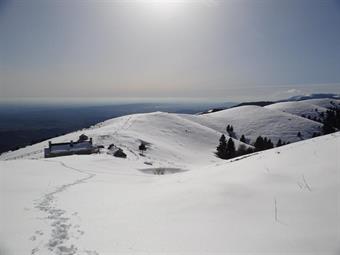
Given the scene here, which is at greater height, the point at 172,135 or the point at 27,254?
the point at 27,254

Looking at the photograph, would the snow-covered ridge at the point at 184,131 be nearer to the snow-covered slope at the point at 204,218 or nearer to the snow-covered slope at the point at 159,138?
the snow-covered slope at the point at 159,138

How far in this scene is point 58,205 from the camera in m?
8.20

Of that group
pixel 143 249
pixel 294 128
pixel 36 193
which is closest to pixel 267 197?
pixel 143 249

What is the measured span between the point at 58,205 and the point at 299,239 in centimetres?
733

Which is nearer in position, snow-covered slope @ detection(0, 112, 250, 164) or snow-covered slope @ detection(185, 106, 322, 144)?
snow-covered slope @ detection(0, 112, 250, 164)

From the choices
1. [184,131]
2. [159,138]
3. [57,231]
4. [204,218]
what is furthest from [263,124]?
[57,231]

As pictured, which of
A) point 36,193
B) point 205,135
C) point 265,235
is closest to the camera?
point 265,235

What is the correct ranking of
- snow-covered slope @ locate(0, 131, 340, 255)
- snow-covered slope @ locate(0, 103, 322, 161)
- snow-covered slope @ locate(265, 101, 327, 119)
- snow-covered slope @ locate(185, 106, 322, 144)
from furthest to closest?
snow-covered slope @ locate(265, 101, 327, 119)
snow-covered slope @ locate(185, 106, 322, 144)
snow-covered slope @ locate(0, 103, 322, 161)
snow-covered slope @ locate(0, 131, 340, 255)

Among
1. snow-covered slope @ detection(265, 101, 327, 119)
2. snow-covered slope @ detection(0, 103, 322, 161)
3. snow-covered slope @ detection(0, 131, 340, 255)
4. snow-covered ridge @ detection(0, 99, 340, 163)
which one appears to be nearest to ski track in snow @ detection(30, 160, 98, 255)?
snow-covered slope @ detection(0, 131, 340, 255)

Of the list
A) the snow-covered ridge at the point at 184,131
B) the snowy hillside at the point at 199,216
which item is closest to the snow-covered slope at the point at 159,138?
the snow-covered ridge at the point at 184,131

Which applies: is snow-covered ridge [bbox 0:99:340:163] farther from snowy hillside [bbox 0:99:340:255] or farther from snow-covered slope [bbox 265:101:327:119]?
snowy hillside [bbox 0:99:340:255]

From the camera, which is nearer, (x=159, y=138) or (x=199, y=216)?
(x=199, y=216)

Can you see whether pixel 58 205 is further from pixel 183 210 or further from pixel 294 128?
pixel 294 128

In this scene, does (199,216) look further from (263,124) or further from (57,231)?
(263,124)
